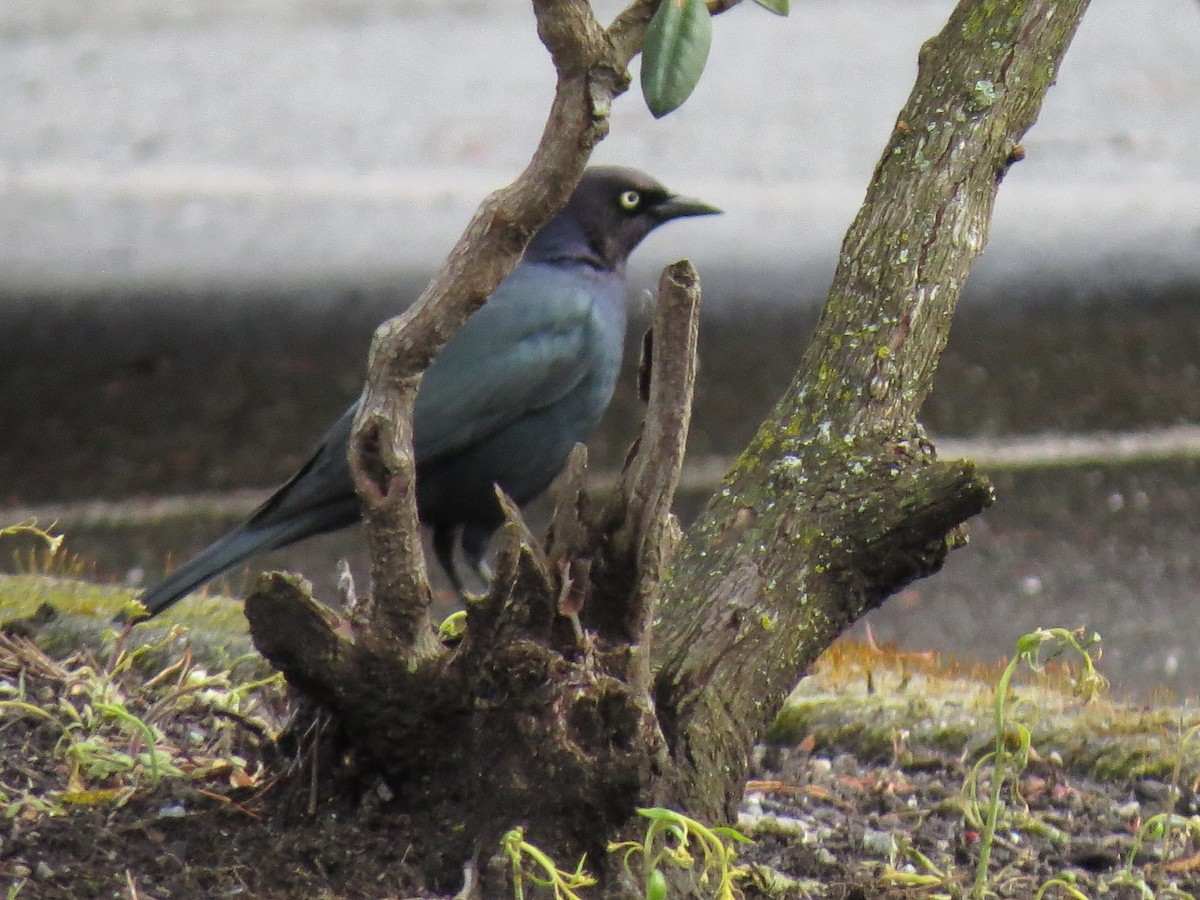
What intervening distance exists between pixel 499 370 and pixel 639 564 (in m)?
1.65

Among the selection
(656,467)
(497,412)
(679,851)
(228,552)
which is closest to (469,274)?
(656,467)

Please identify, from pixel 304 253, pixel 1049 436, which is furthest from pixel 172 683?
pixel 304 253

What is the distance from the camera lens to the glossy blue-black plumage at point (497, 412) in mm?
3551

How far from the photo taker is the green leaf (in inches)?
73.9

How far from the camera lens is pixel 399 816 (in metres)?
2.18

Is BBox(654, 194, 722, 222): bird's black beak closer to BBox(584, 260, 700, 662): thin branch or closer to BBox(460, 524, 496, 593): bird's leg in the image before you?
BBox(460, 524, 496, 593): bird's leg

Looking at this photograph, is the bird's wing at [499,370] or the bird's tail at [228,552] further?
the bird's wing at [499,370]

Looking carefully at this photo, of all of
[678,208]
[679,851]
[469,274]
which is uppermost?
[678,208]

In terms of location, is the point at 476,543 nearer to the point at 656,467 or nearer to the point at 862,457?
the point at 862,457

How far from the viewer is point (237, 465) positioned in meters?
6.02

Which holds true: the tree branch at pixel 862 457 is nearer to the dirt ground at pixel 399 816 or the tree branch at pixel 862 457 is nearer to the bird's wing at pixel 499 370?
the dirt ground at pixel 399 816

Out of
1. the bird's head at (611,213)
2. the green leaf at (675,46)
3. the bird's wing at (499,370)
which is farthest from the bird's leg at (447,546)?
the green leaf at (675,46)

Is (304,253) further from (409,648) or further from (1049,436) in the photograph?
(409,648)

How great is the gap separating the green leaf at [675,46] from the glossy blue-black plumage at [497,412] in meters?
1.73
